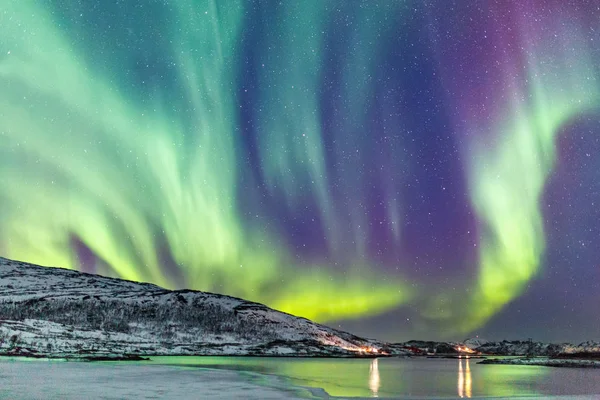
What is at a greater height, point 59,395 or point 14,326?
point 14,326

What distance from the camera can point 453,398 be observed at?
4450cm

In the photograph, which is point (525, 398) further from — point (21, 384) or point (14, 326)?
point (14, 326)

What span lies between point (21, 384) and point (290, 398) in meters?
20.7

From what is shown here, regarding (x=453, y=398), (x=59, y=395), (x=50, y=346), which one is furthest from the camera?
(x=50, y=346)

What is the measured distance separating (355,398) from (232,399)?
9687 millimetres

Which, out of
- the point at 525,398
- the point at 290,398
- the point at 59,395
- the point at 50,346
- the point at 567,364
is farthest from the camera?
the point at 50,346

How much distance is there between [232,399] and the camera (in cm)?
3706

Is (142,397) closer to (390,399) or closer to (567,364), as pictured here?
(390,399)

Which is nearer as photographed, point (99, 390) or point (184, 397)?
point (184, 397)

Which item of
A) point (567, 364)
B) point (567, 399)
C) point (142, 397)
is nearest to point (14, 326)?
point (567, 364)

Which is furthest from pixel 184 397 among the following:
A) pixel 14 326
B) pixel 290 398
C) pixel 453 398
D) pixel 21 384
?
pixel 14 326

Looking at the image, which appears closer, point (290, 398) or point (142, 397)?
point (142, 397)

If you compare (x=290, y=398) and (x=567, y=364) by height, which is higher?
(x=567, y=364)

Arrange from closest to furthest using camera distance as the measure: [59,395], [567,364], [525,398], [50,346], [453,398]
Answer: [59,395] → [525,398] → [453,398] → [567,364] → [50,346]
